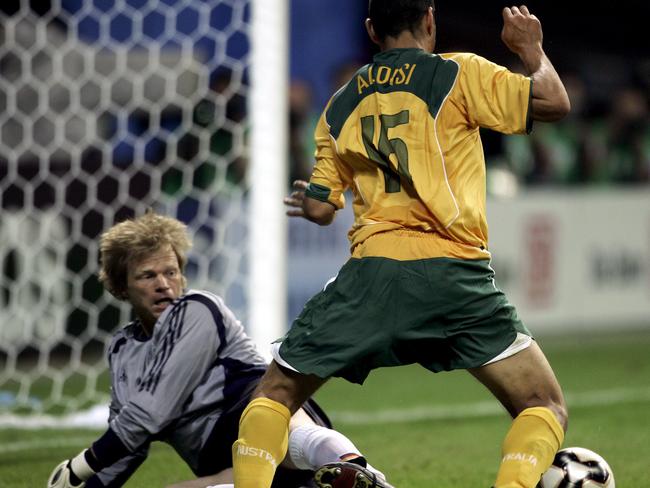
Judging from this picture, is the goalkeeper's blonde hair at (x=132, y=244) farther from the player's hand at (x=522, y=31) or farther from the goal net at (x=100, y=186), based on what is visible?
the goal net at (x=100, y=186)

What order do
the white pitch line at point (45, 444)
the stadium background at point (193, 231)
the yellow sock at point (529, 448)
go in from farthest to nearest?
the stadium background at point (193, 231)
the white pitch line at point (45, 444)
the yellow sock at point (529, 448)

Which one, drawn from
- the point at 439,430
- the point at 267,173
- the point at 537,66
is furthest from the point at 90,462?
the point at 267,173

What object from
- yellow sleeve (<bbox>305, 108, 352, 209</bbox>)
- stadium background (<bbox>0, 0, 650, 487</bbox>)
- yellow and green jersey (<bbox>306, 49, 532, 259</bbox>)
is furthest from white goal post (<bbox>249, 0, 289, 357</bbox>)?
yellow and green jersey (<bbox>306, 49, 532, 259</bbox>)

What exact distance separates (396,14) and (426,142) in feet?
1.21

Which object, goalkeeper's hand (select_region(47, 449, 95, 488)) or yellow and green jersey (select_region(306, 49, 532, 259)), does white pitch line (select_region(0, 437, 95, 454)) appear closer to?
goalkeeper's hand (select_region(47, 449, 95, 488))

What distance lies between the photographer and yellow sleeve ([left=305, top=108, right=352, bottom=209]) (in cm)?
367

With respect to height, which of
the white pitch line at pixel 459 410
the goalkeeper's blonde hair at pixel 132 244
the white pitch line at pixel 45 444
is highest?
the goalkeeper's blonde hair at pixel 132 244

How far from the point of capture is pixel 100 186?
8.12 m

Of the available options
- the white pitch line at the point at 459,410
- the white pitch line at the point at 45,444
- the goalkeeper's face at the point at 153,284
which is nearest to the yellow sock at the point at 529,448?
the goalkeeper's face at the point at 153,284

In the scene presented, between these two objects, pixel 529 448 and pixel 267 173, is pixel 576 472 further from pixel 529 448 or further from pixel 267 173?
pixel 267 173

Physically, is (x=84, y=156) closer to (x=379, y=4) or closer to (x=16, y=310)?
(x=16, y=310)

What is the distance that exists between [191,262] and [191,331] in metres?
4.50

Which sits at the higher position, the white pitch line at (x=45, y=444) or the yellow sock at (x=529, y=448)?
the yellow sock at (x=529, y=448)

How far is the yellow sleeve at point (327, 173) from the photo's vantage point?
12.0 feet
